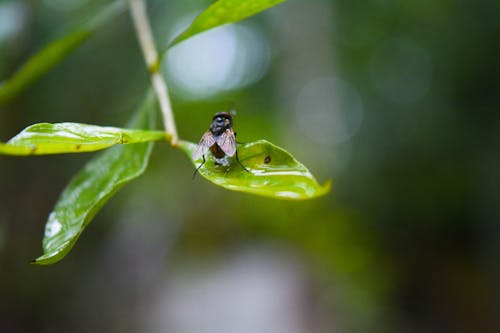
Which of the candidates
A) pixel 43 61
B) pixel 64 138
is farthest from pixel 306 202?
pixel 64 138

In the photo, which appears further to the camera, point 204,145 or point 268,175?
point 204,145

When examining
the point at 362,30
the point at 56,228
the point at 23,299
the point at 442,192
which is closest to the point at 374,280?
the point at 442,192

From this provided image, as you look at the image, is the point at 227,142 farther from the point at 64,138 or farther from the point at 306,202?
the point at 306,202

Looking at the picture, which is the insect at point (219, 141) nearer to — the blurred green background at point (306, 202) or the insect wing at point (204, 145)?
the insect wing at point (204, 145)

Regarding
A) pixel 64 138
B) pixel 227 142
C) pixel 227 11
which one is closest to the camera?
pixel 64 138

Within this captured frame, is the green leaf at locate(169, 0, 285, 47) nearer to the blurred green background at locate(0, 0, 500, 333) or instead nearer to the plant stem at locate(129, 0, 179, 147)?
the plant stem at locate(129, 0, 179, 147)

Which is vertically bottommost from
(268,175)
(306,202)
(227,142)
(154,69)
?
(268,175)

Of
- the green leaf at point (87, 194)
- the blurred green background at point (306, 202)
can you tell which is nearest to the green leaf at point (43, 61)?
the green leaf at point (87, 194)
